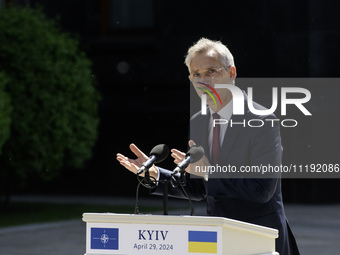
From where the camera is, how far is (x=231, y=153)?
3.87m

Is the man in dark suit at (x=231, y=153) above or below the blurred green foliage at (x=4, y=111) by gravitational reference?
above

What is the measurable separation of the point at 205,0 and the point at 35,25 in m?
4.36

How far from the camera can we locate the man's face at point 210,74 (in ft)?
12.8

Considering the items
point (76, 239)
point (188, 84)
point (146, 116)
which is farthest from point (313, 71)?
point (76, 239)

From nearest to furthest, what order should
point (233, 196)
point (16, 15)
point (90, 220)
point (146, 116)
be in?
point (90, 220) → point (233, 196) → point (16, 15) → point (146, 116)

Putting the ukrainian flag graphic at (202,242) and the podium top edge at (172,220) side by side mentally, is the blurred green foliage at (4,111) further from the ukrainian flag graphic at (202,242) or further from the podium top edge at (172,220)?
the ukrainian flag graphic at (202,242)

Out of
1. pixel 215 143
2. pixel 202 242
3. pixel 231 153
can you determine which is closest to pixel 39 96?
pixel 215 143

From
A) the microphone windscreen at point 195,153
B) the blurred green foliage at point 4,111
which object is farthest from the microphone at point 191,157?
the blurred green foliage at point 4,111

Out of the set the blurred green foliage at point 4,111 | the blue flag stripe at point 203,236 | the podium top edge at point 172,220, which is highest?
the podium top edge at point 172,220

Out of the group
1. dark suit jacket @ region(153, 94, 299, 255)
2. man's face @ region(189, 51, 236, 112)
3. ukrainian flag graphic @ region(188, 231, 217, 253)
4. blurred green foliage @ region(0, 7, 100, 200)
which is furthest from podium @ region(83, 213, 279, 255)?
blurred green foliage @ region(0, 7, 100, 200)

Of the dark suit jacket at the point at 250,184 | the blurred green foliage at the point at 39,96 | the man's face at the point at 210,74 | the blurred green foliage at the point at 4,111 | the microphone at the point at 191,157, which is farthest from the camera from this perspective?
the blurred green foliage at the point at 39,96

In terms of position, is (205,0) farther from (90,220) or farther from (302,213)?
(90,220)

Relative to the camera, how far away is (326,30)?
55.3ft

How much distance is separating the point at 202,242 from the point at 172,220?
0.54 ft
